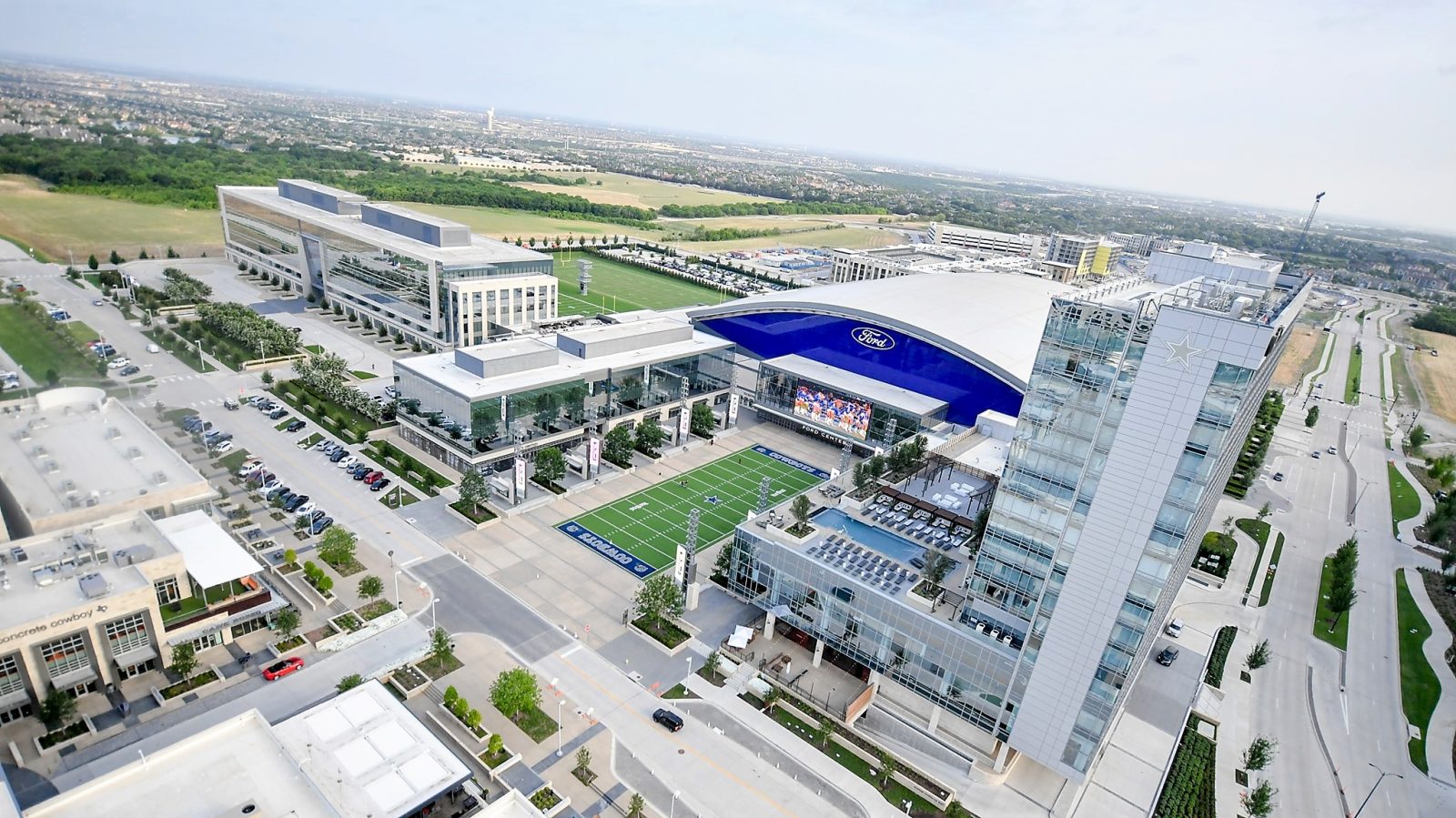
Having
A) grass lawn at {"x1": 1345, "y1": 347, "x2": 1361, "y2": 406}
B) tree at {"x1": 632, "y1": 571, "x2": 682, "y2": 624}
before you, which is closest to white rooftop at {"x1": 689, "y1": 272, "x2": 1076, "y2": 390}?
tree at {"x1": 632, "y1": 571, "x2": 682, "y2": 624}

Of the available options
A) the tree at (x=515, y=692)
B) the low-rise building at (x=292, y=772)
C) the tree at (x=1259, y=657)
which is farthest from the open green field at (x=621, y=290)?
the tree at (x=1259, y=657)

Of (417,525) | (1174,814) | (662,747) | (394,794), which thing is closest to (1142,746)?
(1174,814)

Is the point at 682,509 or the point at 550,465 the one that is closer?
the point at 550,465

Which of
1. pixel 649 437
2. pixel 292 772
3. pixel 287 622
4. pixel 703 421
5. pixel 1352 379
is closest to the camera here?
pixel 292 772

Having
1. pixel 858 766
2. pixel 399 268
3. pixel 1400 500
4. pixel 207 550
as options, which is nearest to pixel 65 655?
pixel 207 550

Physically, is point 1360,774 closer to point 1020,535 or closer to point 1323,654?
point 1323,654

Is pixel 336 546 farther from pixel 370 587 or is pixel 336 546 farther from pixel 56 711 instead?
pixel 56 711

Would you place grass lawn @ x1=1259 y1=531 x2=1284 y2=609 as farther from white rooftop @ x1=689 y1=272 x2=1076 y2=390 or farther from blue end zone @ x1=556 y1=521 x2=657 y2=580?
blue end zone @ x1=556 y1=521 x2=657 y2=580
